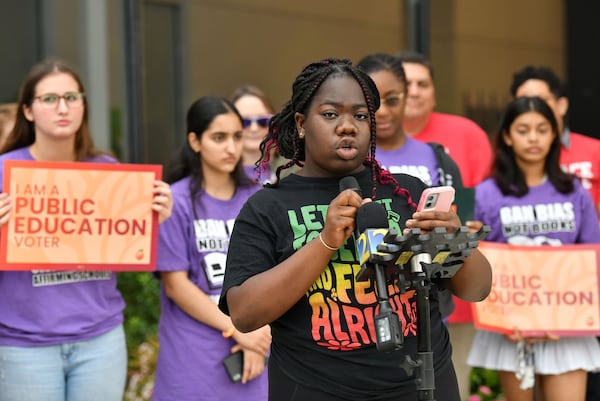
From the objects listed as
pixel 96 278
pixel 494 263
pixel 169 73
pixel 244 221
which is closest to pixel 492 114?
pixel 169 73

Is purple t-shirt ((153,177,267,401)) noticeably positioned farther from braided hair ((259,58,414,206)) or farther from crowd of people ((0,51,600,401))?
braided hair ((259,58,414,206))

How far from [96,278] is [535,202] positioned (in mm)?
2261

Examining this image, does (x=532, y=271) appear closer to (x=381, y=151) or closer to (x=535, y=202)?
(x=535, y=202)

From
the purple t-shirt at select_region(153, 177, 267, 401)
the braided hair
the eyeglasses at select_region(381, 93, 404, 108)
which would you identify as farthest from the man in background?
the braided hair

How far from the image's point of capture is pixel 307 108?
2.82 metres

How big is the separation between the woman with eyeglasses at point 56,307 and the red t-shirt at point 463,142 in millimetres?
1927

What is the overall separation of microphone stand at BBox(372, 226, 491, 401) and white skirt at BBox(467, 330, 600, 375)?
261 cm

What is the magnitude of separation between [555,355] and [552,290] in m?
0.34

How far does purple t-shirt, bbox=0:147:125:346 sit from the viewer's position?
4.28m

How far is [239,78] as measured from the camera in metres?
8.21

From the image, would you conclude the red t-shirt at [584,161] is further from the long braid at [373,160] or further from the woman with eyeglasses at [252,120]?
the long braid at [373,160]

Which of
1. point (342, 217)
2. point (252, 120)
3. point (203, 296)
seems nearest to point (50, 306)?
point (203, 296)

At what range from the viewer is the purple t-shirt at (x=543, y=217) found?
5.05 m

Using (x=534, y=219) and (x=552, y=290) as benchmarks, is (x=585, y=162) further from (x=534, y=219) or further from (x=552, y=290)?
(x=552, y=290)
